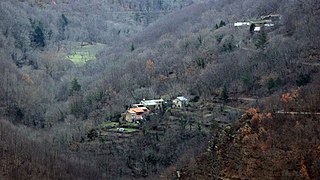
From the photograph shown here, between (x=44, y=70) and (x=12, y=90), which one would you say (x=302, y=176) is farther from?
(x=44, y=70)

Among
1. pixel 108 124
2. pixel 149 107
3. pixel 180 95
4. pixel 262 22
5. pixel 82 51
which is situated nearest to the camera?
pixel 108 124

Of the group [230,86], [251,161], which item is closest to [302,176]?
[251,161]

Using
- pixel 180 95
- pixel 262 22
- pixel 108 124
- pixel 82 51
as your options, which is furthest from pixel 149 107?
pixel 82 51

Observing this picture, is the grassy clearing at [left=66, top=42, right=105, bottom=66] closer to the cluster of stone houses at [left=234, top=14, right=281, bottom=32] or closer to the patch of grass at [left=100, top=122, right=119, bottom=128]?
the cluster of stone houses at [left=234, top=14, right=281, bottom=32]

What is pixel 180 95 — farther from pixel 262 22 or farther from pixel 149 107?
pixel 262 22

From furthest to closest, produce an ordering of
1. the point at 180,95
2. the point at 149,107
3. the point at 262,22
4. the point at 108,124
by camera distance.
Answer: the point at 262,22 < the point at 180,95 < the point at 149,107 < the point at 108,124

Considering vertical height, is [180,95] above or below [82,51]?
below

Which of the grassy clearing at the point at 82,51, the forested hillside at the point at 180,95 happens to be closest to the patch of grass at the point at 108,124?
the forested hillside at the point at 180,95
